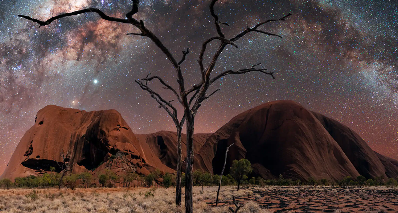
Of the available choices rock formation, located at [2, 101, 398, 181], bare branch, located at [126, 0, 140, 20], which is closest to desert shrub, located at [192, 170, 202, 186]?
rock formation, located at [2, 101, 398, 181]

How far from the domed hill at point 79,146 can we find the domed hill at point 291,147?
167 feet

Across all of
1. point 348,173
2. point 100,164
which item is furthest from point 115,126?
point 348,173

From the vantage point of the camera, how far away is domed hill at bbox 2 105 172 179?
305 feet

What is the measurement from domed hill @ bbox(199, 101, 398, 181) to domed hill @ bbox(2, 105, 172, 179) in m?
51.0

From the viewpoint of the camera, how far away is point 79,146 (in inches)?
4136

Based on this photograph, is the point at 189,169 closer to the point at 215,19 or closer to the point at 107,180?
the point at 215,19

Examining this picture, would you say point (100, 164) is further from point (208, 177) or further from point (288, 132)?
point (288, 132)

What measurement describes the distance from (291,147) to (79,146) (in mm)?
104405

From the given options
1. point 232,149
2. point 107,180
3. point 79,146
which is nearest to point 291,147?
point 232,149

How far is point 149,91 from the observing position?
70.8 ft

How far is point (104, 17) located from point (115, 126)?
10561 cm

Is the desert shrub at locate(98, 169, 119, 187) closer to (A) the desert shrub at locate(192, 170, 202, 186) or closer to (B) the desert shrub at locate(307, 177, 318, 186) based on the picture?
(A) the desert shrub at locate(192, 170, 202, 186)

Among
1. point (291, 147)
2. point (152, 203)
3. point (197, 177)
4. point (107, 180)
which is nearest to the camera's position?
point (152, 203)

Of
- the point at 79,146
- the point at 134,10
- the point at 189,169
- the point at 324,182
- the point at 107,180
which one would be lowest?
the point at 324,182
